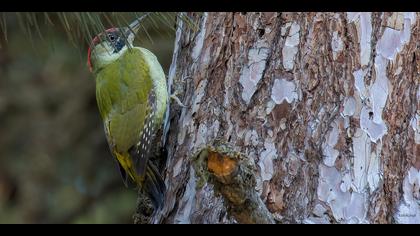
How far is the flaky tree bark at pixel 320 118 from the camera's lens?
3127mm

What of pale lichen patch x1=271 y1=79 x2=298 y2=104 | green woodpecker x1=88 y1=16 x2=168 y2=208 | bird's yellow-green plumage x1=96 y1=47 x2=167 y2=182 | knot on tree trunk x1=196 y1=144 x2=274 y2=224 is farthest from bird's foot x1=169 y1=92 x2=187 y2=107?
knot on tree trunk x1=196 y1=144 x2=274 y2=224

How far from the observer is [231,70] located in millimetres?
3438

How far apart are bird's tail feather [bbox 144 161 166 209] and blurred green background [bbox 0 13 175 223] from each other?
290 cm

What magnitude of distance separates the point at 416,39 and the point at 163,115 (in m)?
1.39

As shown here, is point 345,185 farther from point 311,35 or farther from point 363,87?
point 311,35

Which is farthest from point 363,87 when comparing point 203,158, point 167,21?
point 167,21

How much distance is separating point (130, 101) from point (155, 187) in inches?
31.8

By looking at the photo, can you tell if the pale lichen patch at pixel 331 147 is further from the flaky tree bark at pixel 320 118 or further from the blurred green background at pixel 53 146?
the blurred green background at pixel 53 146

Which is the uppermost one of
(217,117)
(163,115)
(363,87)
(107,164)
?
(363,87)

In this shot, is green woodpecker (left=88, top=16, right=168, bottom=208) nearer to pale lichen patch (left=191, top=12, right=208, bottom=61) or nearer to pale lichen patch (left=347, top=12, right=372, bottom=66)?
pale lichen patch (left=191, top=12, right=208, bottom=61)

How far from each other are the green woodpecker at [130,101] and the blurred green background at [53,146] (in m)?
2.22

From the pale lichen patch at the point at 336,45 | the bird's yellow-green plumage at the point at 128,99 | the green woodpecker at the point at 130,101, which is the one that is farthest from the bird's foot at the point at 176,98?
the pale lichen patch at the point at 336,45

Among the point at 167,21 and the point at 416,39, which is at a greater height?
the point at 167,21

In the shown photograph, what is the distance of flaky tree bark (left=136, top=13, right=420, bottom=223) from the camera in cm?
313
